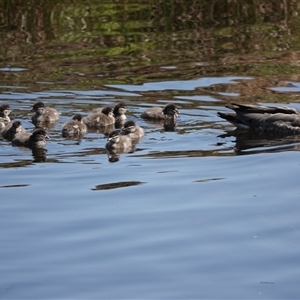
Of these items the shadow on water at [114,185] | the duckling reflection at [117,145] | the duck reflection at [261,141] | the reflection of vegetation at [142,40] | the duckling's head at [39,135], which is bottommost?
the duck reflection at [261,141]

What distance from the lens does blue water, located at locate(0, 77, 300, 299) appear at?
7.03 metres

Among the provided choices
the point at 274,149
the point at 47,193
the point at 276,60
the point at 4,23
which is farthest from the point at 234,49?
the point at 47,193

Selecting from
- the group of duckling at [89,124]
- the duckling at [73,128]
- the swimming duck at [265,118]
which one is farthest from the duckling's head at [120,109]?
the swimming duck at [265,118]

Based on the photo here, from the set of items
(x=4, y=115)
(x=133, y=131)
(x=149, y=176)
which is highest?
(x=4, y=115)

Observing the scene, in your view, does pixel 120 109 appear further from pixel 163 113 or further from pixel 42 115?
pixel 42 115

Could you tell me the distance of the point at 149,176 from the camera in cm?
966

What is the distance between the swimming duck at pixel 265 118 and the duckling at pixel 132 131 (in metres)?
1.21

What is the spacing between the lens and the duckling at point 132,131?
1162 centimetres

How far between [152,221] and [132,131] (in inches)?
142

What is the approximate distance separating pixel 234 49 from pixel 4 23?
4.31 m

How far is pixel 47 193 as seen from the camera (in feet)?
29.6

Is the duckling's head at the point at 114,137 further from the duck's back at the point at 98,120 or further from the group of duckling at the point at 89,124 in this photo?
the duck's back at the point at 98,120

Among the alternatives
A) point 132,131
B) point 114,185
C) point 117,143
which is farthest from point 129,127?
point 114,185

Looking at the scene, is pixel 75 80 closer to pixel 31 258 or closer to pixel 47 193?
pixel 47 193
